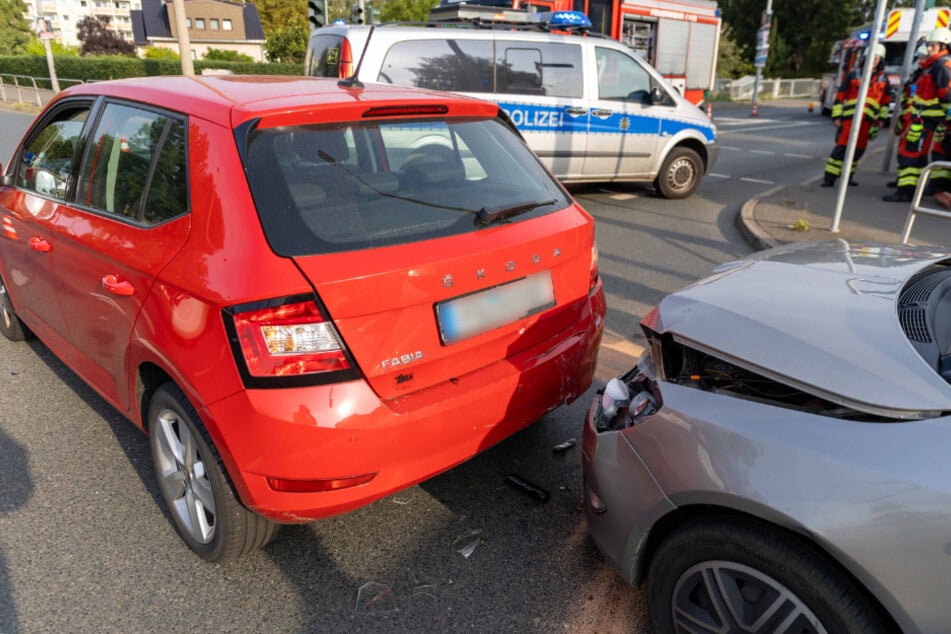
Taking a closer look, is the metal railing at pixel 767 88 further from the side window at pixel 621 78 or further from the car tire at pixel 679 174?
the side window at pixel 621 78

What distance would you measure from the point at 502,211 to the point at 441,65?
5.67m

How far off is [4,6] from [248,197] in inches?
4451

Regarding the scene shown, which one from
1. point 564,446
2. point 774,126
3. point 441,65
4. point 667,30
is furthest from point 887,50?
point 564,446

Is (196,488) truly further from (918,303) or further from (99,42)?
(99,42)

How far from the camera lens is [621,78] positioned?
29.2ft

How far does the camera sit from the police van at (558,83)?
25.0ft

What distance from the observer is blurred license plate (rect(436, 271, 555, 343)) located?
2434 mm

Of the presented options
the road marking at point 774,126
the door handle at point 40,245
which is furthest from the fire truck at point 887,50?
the door handle at point 40,245

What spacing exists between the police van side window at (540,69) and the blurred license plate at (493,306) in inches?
241

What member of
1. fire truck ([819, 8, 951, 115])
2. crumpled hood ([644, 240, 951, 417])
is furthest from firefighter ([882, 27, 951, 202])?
fire truck ([819, 8, 951, 115])

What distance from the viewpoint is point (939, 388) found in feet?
5.52

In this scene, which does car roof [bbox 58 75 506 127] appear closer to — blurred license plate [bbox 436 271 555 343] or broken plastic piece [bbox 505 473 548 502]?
blurred license plate [bbox 436 271 555 343]

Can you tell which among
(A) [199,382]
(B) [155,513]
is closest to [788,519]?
(A) [199,382]

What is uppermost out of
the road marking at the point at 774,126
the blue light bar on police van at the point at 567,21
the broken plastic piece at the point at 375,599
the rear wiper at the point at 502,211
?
the blue light bar on police van at the point at 567,21
